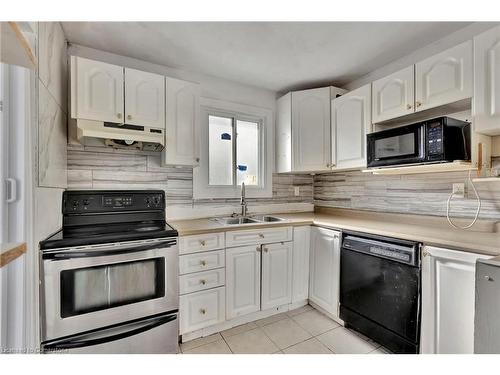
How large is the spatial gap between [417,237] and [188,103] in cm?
196

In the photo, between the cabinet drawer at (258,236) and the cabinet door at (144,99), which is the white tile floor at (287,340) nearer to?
the cabinet drawer at (258,236)

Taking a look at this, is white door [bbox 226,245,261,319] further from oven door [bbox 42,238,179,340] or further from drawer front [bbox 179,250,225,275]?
oven door [bbox 42,238,179,340]

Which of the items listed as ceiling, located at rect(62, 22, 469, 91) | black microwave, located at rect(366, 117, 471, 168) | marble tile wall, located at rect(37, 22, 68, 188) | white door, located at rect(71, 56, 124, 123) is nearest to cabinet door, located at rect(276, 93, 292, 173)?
ceiling, located at rect(62, 22, 469, 91)

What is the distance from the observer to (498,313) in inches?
39.5

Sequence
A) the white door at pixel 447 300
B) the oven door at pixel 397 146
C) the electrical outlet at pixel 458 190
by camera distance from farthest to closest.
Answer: the electrical outlet at pixel 458 190 < the oven door at pixel 397 146 < the white door at pixel 447 300

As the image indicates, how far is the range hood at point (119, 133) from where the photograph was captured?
158 centimetres

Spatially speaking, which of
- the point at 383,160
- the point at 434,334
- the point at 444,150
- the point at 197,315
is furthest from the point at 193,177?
the point at 434,334

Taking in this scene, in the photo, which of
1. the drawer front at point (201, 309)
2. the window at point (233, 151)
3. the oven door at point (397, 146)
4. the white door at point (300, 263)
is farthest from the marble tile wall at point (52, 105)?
the oven door at point (397, 146)

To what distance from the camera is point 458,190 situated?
1.67 meters

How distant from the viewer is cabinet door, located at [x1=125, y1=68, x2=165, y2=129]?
174 cm

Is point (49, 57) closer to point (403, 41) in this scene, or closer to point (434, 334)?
point (403, 41)

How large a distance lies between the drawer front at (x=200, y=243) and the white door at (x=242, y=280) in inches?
4.5

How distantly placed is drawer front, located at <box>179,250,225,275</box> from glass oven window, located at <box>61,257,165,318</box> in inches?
6.4

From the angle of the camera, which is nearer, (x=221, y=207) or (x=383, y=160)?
(x=383, y=160)
